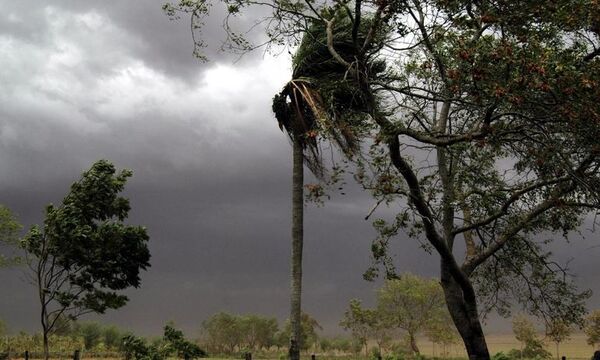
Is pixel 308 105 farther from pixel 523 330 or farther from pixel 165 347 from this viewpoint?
pixel 523 330

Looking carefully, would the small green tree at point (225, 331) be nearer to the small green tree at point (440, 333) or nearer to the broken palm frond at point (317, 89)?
the small green tree at point (440, 333)

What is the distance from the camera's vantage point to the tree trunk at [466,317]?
17359mm

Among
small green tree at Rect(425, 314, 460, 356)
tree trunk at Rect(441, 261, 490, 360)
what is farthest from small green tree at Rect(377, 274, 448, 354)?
tree trunk at Rect(441, 261, 490, 360)

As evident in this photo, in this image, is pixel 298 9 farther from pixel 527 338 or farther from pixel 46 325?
pixel 527 338

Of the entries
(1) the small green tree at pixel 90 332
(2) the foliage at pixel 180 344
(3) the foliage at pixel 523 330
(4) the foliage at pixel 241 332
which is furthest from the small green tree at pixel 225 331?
(2) the foliage at pixel 180 344

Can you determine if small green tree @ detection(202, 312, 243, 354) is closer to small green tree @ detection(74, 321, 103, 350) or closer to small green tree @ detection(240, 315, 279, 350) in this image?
small green tree @ detection(240, 315, 279, 350)

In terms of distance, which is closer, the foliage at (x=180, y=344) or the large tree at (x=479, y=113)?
the large tree at (x=479, y=113)

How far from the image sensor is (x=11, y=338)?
50594mm

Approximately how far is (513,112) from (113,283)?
20.4 meters

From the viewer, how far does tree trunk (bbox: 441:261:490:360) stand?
1736 cm

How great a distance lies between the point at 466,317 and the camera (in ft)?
57.4

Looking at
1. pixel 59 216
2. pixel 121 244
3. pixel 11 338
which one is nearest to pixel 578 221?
pixel 121 244

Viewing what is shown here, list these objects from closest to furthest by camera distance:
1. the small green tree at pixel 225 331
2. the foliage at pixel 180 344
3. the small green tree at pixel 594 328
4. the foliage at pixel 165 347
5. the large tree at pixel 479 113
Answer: the large tree at pixel 479 113 → the foliage at pixel 165 347 → the foliage at pixel 180 344 → the small green tree at pixel 594 328 → the small green tree at pixel 225 331

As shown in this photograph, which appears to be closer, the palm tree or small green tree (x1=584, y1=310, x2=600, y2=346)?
the palm tree
